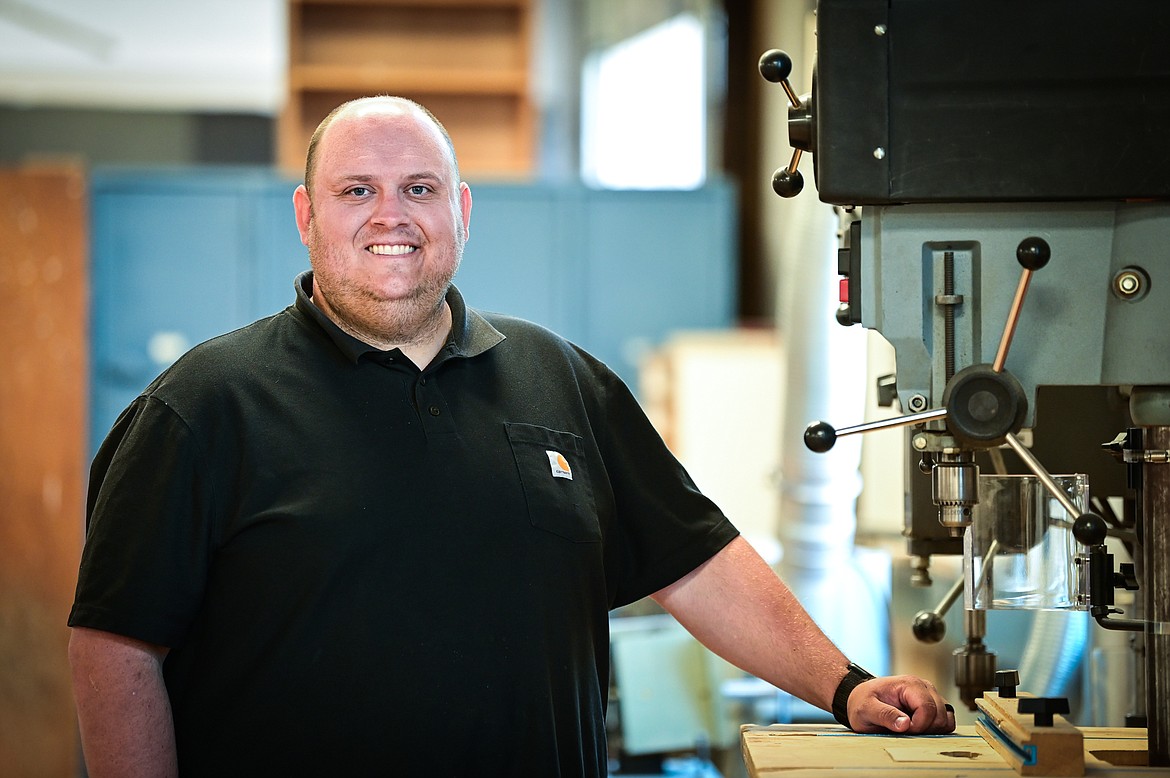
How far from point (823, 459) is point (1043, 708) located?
1764 millimetres

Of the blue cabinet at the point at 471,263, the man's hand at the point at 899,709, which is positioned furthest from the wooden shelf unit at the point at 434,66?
the man's hand at the point at 899,709

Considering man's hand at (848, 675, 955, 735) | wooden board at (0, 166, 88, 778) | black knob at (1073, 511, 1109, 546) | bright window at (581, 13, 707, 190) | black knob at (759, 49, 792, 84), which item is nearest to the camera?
black knob at (1073, 511, 1109, 546)

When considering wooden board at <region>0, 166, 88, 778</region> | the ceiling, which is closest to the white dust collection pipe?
wooden board at <region>0, 166, 88, 778</region>

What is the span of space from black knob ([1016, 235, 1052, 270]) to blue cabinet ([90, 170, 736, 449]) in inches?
118

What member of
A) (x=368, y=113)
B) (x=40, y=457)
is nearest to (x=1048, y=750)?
(x=368, y=113)

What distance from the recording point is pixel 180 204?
4.12 metres

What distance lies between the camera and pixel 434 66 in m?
4.46

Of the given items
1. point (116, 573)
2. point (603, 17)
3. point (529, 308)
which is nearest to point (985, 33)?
point (116, 573)

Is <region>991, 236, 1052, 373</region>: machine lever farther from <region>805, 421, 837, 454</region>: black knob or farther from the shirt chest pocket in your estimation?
the shirt chest pocket

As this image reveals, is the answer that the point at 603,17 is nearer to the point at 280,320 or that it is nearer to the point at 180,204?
the point at 180,204

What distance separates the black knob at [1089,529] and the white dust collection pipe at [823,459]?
1730 millimetres

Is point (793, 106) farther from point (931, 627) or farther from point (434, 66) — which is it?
point (434, 66)

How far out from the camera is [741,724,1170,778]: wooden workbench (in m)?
1.24

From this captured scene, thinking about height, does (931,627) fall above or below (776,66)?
below
